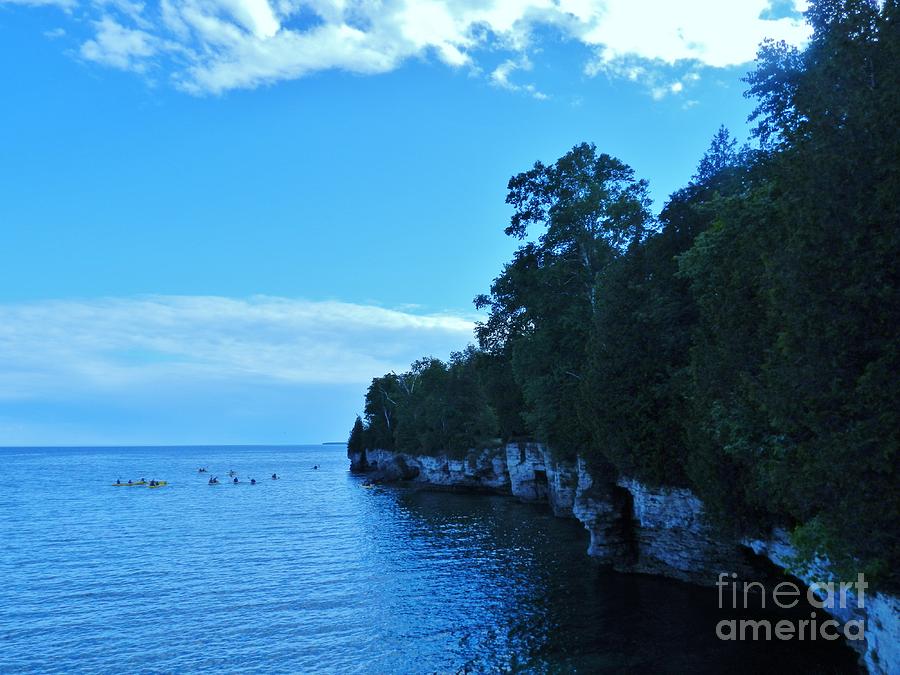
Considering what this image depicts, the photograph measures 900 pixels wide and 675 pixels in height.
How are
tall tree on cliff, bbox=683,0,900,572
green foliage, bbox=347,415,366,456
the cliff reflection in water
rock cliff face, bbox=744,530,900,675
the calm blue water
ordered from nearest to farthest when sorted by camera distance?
tall tree on cliff, bbox=683,0,900,572
rock cliff face, bbox=744,530,900,675
the cliff reflection in water
the calm blue water
green foliage, bbox=347,415,366,456

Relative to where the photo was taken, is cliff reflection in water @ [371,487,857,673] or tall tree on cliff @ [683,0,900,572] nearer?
tall tree on cliff @ [683,0,900,572]

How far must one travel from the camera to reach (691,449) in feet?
74.4

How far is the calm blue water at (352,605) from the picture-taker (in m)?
21.4

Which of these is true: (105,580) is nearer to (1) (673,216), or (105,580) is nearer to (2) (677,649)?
(2) (677,649)

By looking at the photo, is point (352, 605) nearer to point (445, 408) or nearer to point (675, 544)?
→ point (675, 544)

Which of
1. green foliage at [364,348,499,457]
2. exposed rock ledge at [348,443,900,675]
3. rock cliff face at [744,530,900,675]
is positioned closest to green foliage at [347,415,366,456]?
green foliage at [364,348,499,457]

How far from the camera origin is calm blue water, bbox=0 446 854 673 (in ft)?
70.1

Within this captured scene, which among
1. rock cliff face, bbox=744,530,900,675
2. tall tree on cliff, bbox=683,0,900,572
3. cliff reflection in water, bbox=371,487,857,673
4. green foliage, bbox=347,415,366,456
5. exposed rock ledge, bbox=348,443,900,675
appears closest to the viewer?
tall tree on cliff, bbox=683,0,900,572

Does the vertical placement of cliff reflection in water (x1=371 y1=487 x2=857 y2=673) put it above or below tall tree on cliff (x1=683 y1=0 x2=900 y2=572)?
below

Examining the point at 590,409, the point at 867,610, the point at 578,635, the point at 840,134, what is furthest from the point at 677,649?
the point at 840,134

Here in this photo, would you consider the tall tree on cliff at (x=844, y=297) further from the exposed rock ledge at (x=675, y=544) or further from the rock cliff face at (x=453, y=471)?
the rock cliff face at (x=453, y=471)

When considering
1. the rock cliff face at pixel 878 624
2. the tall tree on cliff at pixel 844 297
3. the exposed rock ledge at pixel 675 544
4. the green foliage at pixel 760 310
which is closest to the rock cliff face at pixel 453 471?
the exposed rock ledge at pixel 675 544

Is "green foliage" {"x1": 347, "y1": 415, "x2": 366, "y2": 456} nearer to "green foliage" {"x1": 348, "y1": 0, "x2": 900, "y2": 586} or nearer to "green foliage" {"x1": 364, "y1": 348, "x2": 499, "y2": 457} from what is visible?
"green foliage" {"x1": 364, "y1": 348, "x2": 499, "y2": 457}

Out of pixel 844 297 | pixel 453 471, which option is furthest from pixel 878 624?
pixel 453 471
